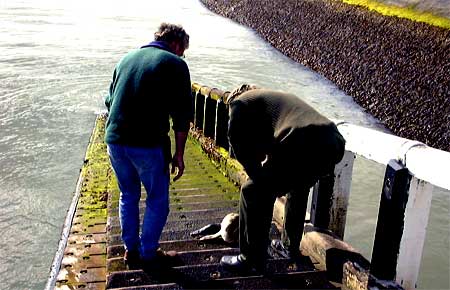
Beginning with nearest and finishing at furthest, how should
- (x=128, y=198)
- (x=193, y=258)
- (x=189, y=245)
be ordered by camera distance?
(x=128, y=198) → (x=193, y=258) → (x=189, y=245)

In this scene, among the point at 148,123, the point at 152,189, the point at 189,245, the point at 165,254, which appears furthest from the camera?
the point at 189,245

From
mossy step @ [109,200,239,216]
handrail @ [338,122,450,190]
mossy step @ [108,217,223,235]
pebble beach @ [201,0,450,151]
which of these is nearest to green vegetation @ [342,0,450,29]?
pebble beach @ [201,0,450,151]

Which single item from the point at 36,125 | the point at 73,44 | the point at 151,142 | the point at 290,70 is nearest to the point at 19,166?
the point at 36,125

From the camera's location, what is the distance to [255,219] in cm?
433

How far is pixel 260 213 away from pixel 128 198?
3.73 ft

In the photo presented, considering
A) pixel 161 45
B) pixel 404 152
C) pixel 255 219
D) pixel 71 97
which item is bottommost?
pixel 71 97

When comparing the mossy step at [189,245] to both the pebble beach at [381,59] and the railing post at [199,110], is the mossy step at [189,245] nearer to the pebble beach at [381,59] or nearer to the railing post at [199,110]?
the railing post at [199,110]

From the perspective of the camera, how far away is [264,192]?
13.9 feet

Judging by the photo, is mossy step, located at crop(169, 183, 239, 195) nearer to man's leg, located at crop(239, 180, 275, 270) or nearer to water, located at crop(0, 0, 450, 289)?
water, located at crop(0, 0, 450, 289)

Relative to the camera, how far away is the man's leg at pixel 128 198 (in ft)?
14.7

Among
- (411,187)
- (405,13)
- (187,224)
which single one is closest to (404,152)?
(411,187)

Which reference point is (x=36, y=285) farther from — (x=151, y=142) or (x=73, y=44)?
(x=73, y=44)

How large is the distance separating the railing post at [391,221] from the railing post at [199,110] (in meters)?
6.43

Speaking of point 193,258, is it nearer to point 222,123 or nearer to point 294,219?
point 294,219
